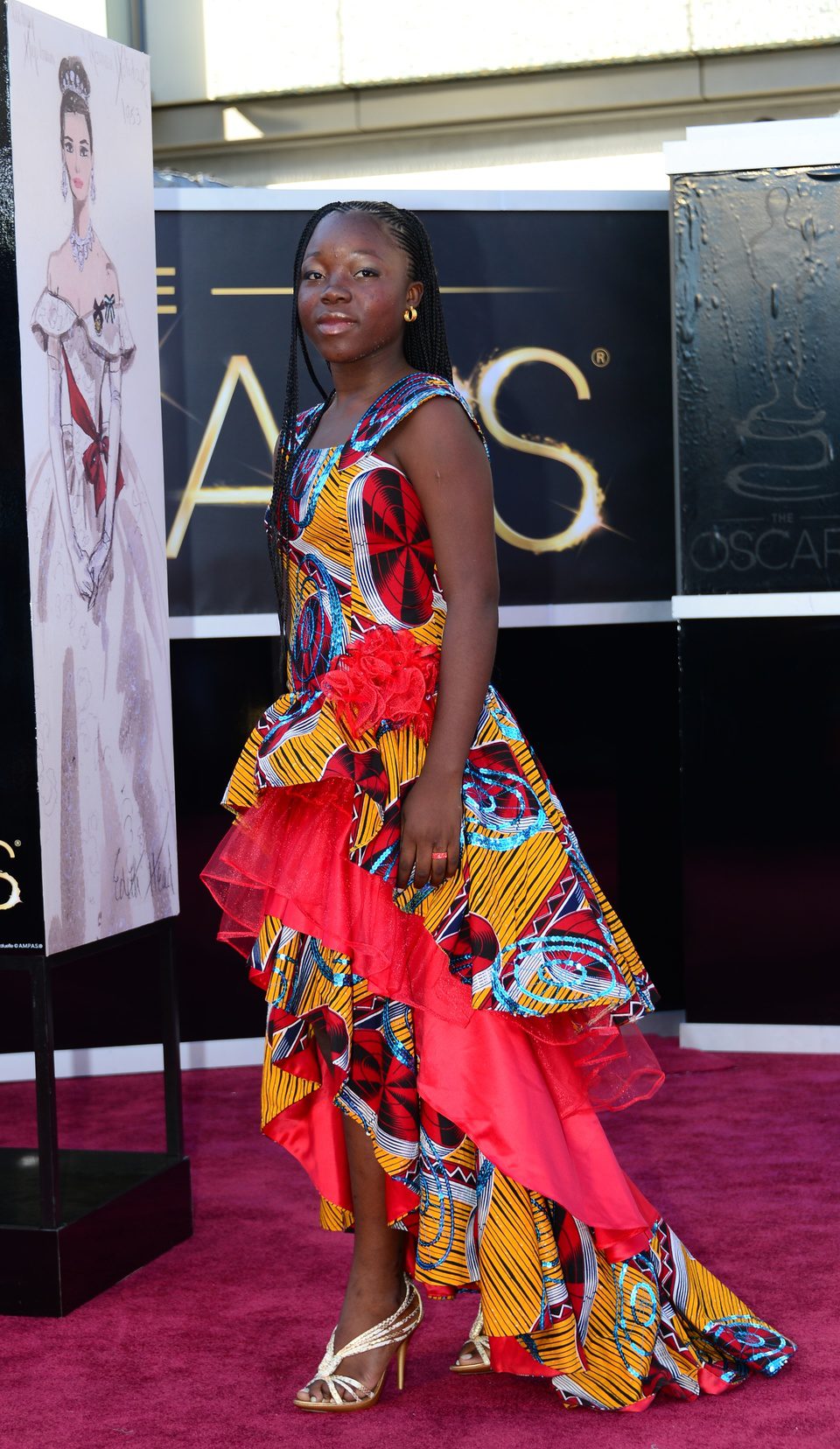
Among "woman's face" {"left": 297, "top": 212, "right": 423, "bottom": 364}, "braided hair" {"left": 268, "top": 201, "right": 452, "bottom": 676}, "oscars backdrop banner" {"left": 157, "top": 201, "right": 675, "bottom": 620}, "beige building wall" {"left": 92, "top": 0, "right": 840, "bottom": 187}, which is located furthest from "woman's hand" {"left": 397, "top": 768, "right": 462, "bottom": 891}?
"beige building wall" {"left": 92, "top": 0, "right": 840, "bottom": 187}

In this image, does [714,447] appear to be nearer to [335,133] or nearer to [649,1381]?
[649,1381]

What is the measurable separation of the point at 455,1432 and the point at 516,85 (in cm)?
765

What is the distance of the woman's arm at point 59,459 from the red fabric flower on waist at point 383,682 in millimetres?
732

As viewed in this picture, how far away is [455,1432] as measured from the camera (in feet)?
7.17

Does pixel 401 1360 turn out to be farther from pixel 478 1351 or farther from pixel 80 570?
pixel 80 570

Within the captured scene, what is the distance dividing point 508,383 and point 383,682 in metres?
2.35

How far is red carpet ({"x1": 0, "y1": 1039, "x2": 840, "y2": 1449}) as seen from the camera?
2.21 m

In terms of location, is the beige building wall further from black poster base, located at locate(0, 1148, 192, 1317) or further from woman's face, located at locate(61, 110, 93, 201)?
black poster base, located at locate(0, 1148, 192, 1317)

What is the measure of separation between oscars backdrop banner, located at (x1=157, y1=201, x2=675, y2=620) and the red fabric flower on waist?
2.09 m

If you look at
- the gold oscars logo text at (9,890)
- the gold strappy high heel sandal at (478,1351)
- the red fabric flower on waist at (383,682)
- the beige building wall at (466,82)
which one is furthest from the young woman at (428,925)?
the beige building wall at (466,82)

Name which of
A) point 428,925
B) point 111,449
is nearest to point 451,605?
point 428,925

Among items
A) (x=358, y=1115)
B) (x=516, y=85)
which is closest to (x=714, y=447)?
(x=358, y=1115)

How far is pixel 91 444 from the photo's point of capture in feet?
9.41
